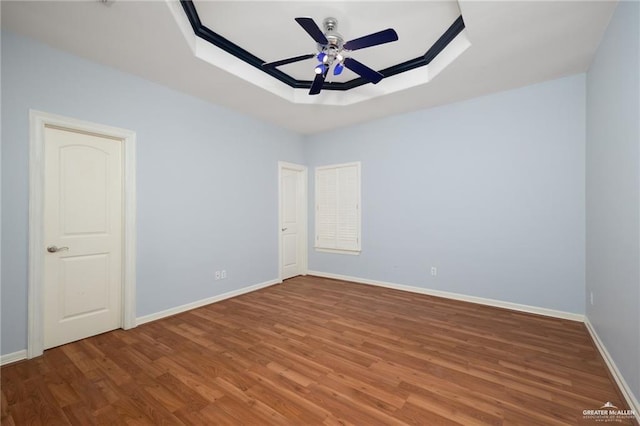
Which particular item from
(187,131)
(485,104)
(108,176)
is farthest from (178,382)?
(485,104)

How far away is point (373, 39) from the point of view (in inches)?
87.8

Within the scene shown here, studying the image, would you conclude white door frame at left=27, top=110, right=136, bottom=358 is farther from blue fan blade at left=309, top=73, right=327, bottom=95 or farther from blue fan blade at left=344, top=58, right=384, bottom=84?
blue fan blade at left=344, top=58, right=384, bottom=84

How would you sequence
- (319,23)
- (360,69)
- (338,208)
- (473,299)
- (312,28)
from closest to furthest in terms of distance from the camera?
(312,28) → (319,23) → (360,69) → (473,299) → (338,208)

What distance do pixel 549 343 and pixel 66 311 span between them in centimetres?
479

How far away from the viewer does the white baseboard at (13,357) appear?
7.46 feet

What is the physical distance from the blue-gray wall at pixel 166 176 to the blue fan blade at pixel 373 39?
2.45 meters

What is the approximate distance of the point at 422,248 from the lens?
13.8 ft

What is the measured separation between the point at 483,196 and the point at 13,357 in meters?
5.33

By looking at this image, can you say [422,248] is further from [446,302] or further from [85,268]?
[85,268]

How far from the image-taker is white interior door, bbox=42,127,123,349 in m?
2.59

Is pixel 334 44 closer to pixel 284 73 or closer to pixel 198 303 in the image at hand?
pixel 284 73

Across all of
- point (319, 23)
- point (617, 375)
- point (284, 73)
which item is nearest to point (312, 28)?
point (319, 23)

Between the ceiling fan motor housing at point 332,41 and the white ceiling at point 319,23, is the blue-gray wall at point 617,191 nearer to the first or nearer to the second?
the white ceiling at point 319,23

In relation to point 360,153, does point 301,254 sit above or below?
below
